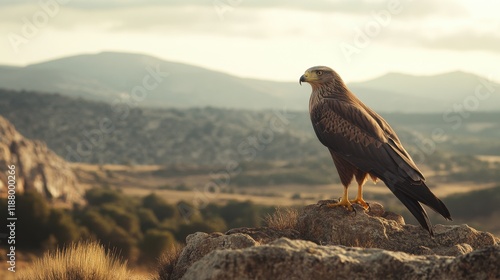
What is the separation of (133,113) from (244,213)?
7420 cm

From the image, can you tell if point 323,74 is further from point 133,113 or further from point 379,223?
point 133,113

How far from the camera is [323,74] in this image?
10.7m

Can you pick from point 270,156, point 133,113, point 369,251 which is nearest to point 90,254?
point 369,251

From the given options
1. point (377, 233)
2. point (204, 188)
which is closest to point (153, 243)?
point (377, 233)

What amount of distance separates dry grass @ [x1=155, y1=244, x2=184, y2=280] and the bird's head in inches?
129

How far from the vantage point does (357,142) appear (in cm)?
1001

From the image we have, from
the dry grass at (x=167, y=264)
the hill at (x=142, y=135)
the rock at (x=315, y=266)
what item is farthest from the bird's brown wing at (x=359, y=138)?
the hill at (x=142, y=135)

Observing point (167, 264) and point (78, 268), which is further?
point (78, 268)

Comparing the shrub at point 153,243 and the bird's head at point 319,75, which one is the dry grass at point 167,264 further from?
the shrub at point 153,243

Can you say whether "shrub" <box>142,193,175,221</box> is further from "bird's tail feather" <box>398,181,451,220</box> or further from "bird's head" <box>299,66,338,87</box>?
"bird's tail feather" <box>398,181,451,220</box>

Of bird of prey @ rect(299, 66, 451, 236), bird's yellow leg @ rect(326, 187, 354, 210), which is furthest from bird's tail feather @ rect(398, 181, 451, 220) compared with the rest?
bird's yellow leg @ rect(326, 187, 354, 210)

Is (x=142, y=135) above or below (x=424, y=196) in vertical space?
above

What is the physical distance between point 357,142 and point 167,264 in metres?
3.18

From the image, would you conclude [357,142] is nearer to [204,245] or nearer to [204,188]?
[204,245]
